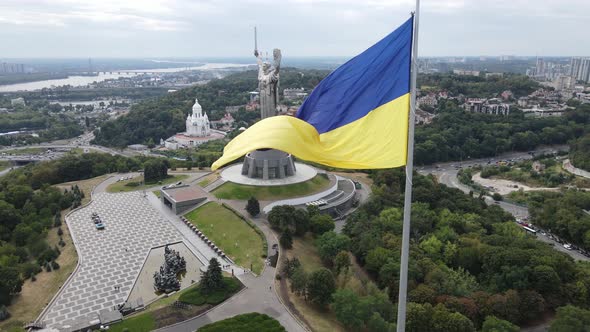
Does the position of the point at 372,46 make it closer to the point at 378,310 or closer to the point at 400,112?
the point at 400,112

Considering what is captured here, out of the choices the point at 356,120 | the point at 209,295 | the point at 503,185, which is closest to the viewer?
the point at 356,120

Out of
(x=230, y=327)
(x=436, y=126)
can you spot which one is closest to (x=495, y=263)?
(x=230, y=327)

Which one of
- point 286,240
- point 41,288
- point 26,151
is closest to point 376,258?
point 286,240

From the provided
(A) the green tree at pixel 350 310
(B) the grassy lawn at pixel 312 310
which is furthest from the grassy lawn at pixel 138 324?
(A) the green tree at pixel 350 310

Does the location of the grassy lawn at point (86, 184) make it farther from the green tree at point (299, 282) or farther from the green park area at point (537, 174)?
the green park area at point (537, 174)

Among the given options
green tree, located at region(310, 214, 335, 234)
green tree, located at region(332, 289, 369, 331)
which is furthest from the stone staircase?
green tree, located at region(332, 289, 369, 331)

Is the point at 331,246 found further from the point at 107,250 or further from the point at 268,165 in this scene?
the point at 107,250
